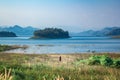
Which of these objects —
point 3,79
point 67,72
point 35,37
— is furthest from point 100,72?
point 35,37

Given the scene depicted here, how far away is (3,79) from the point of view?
16.1 feet

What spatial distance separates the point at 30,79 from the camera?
1434cm

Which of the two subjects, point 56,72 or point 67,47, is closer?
point 56,72

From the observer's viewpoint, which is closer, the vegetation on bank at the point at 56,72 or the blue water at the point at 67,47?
the vegetation on bank at the point at 56,72

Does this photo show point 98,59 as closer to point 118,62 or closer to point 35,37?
point 118,62

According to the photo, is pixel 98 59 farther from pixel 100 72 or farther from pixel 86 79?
pixel 86 79

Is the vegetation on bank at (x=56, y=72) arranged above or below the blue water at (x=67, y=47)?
above

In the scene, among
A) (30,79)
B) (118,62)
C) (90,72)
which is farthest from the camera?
(118,62)

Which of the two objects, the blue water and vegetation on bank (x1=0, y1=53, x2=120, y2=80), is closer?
vegetation on bank (x1=0, y1=53, x2=120, y2=80)

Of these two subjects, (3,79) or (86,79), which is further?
(86,79)

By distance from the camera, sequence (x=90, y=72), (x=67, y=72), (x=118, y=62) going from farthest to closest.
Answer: (x=118, y=62) → (x=90, y=72) → (x=67, y=72)

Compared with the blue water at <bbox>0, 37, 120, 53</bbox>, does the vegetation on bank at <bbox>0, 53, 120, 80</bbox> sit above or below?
above

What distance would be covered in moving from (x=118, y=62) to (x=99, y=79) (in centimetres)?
1124

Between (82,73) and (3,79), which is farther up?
(3,79)
